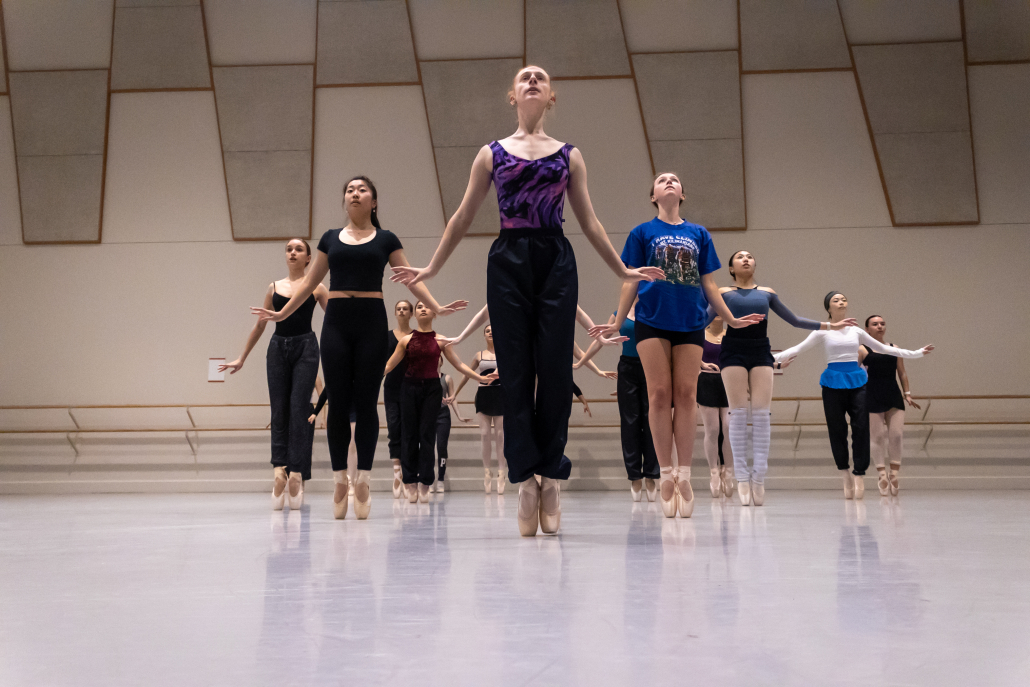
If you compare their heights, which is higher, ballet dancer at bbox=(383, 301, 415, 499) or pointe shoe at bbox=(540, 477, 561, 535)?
ballet dancer at bbox=(383, 301, 415, 499)

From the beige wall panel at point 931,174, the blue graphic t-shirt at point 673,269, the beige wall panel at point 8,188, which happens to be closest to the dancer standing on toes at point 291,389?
the blue graphic t-shirt at point 673,269

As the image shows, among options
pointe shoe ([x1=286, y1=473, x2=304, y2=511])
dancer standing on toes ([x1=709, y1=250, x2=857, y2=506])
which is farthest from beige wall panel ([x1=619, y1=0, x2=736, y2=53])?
pointe shoe ([x1=286, y1=473, x2=304, y2=511])

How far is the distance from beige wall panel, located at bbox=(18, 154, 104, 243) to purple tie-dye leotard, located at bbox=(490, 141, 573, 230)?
33.1ft

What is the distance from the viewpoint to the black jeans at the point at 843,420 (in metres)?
7.32

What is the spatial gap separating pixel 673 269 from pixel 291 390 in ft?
10.0

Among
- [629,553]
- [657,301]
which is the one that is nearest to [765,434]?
[657,301]

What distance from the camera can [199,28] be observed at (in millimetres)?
11805

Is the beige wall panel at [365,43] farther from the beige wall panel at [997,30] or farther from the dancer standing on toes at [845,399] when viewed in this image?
the beige wall panel at [997,30]

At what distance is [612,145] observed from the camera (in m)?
11.7

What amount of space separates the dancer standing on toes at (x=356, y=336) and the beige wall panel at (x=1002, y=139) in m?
9.45

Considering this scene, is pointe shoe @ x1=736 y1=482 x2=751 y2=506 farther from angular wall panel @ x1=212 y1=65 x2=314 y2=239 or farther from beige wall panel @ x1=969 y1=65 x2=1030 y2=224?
angular wall panel @ x1=212 y1=65 x2=314 y2=239

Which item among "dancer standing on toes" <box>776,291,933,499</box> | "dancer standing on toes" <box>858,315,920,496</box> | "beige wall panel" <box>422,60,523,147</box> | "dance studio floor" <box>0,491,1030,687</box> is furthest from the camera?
"beige wall panel" <box>422,60,523,147</box>

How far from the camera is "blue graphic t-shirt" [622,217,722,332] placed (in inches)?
199

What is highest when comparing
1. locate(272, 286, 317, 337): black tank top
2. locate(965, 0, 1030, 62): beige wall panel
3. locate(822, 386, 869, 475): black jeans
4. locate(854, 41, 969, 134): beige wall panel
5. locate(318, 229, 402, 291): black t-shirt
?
locate(965, 0, 1030, 62): beige wall panel
